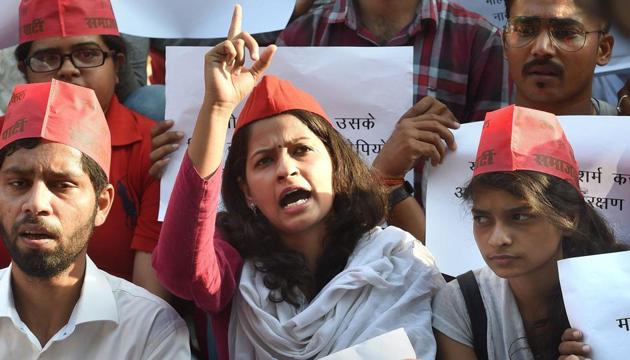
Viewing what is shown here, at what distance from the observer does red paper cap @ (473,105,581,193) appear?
3.65m

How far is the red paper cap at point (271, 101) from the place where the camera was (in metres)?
3.92

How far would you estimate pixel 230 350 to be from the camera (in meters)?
3.76

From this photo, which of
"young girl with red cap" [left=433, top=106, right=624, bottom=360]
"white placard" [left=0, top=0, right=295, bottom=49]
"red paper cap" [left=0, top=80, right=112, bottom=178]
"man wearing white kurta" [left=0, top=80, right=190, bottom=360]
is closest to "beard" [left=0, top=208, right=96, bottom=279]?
"man wearing white kurta" [left=0, top=80, right=190, bottom=360]

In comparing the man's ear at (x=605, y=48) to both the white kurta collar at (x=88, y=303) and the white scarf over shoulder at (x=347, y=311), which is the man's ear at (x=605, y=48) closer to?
the white scarf over shoulder at (x=347, y=311)

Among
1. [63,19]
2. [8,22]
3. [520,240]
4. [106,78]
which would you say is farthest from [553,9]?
[8,22]

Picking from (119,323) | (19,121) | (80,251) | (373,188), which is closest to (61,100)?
(19,121)

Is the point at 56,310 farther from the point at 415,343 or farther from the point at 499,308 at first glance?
the point at 499,308

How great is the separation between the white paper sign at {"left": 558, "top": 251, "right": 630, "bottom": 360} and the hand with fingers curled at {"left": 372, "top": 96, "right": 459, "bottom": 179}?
82cm

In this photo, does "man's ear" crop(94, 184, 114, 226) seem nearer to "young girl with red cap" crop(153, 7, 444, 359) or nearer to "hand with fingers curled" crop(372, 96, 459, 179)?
"young girl with red cap" crop(153, 7, 444, 359)

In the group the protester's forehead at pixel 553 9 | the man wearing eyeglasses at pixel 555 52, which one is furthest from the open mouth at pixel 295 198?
the protester's forehead at pixel 553 9

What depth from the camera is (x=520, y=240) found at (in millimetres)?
3602

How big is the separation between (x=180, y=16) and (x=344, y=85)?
0.78 m

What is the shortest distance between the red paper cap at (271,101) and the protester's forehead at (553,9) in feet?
2.77

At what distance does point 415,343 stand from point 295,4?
1767 millimetres
